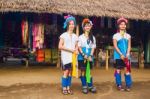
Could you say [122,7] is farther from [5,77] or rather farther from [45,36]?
[5,77]

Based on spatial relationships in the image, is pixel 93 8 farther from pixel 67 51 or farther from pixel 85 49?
pixel 67 51

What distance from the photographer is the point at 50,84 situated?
10.4 metres

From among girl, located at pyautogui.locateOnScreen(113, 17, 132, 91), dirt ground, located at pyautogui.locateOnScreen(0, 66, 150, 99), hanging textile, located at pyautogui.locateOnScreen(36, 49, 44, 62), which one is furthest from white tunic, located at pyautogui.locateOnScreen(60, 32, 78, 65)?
hanging textile, located at pyautogui.locateOnScreen(36, 49, 44, 62)

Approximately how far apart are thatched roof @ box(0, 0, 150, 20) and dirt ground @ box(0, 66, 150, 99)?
188 cm

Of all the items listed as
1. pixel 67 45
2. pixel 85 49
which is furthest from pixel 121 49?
pixel 67 45

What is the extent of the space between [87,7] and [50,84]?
338cm

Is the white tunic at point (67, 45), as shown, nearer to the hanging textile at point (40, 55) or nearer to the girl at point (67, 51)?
the girl at point (67, 51)

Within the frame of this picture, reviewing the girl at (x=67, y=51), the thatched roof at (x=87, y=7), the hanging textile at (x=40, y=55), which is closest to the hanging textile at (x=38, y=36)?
the hanging textile at (x=40, y=55)

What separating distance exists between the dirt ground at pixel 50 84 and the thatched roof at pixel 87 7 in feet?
6.18

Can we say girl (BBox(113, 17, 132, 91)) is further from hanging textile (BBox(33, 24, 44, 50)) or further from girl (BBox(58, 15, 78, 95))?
hanging textile (BBox(33, 24, 44, 50))

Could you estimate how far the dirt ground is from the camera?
9141mm

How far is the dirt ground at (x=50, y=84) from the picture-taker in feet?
30.0

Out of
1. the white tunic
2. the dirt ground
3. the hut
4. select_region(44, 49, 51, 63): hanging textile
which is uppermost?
the hut

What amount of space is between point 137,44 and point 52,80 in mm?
4780
